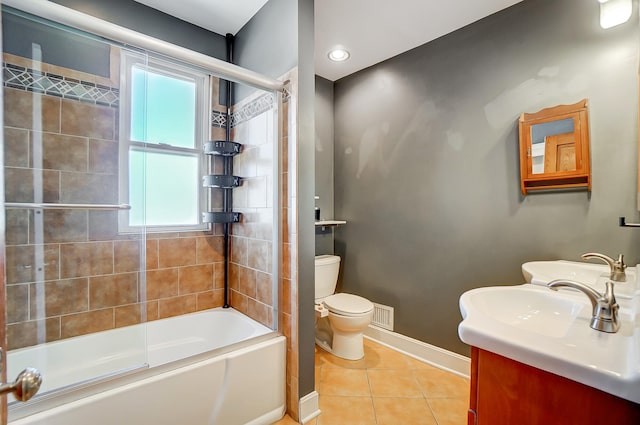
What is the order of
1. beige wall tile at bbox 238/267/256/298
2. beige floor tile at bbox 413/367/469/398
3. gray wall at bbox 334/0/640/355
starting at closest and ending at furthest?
gray wall at bbox 334/0/640/355 < beige floor tile at bbox 413/367/469/398 < beige wall tile at bbox 238/267/256/298

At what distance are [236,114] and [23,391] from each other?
208cm

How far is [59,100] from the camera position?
1674mm

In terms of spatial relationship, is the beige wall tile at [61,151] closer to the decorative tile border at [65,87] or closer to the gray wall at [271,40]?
the decorative tile border at [65,87]

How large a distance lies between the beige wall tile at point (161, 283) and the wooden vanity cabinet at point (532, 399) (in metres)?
1.95

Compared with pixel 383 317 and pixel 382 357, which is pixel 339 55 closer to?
pixel 383 317

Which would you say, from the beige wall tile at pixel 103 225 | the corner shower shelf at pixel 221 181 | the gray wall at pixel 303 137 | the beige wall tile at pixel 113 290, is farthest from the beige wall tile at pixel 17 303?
the gray wall at pixel 303 137

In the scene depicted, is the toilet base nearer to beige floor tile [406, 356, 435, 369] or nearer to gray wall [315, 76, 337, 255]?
beige floor tile [406, 356, 435, 369]

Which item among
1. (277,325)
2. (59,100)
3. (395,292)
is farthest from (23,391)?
(395,292)

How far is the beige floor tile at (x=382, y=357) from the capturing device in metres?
2.28

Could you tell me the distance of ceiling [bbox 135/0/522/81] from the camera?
6.28ft

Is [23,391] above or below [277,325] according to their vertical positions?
above

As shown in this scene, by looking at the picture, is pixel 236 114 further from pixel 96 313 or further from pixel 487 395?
pixel 487 395

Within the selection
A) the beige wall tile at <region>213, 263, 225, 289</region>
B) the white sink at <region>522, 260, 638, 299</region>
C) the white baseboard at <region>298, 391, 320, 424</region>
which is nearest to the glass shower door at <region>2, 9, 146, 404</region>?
the beige wall tile at <region>213, 263, 225, 289</region>

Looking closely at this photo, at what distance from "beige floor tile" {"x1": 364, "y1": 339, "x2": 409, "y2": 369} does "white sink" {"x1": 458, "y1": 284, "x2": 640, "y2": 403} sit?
1335 millimetres
